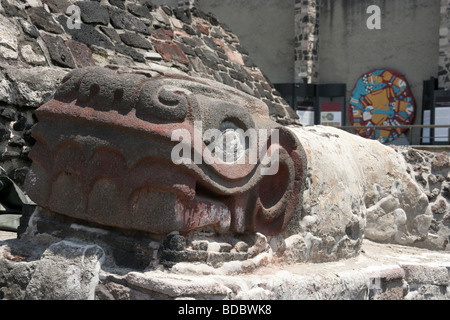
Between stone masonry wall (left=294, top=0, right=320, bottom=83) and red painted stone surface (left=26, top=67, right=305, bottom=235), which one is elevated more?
stone masonry wall (left=294, top=0, right=320, bottom=83)

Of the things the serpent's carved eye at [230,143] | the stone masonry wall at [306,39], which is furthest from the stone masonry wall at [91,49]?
the stone masonry wall at [306,39]

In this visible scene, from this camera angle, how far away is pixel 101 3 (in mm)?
5457

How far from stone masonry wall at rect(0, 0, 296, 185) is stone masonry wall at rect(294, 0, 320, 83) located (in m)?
6.65

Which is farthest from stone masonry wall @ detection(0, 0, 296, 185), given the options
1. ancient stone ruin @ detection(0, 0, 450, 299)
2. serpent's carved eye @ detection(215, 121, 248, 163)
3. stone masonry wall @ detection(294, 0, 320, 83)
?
stone masonry wall @ detection(294, 0, 320, 83)

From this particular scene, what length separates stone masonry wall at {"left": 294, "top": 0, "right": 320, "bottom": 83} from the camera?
542 inches

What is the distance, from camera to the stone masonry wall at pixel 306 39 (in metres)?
13.8

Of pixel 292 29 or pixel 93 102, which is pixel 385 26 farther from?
pixel 93 102

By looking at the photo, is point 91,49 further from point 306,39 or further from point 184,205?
point 306,39

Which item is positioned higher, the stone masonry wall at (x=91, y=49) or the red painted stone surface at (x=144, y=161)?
the stone masonry wall at (x=91, y=49)

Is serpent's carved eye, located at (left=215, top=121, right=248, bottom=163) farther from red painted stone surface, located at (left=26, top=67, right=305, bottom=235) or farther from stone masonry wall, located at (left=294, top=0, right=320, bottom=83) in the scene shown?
stone masonry wall, located at (left=294, top=0, right=320, bottom=83)

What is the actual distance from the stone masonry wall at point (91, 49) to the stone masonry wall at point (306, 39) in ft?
21.8

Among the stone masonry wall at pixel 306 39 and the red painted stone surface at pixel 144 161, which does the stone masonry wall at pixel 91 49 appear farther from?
the stone masonry wall at pixel 306 39

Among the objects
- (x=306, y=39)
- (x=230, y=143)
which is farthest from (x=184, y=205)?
(x=306, y=39)

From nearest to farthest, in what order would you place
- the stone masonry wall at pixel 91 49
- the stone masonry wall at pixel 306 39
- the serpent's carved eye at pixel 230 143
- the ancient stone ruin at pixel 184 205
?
the ancient stone ruin at pixel 184 205
the serpent's carved eye at pixel 230 143
the stone masonry wall at pixel 91 49
the stone masonry wall at pixel 306 39
